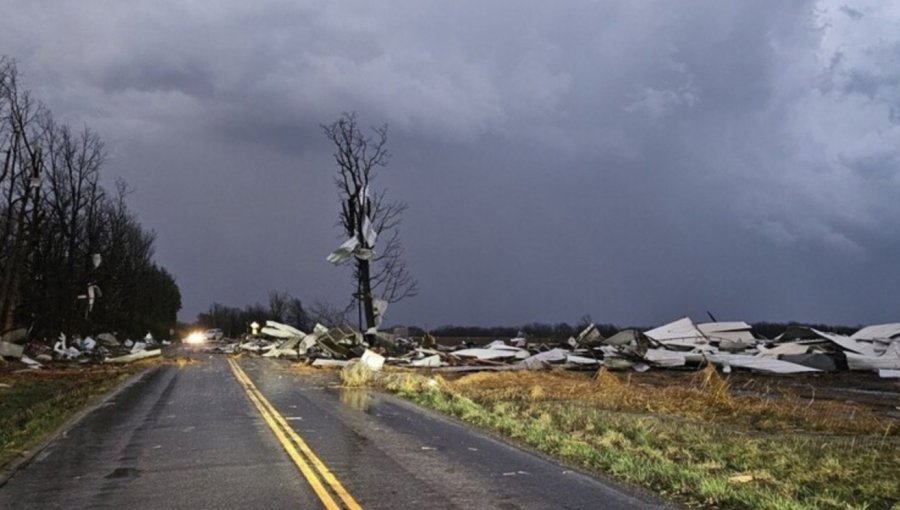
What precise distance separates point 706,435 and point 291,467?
6932 millimetres

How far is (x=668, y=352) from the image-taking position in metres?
34.8

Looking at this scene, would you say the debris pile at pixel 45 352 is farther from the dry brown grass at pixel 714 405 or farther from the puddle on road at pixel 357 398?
the dry brown grass at pixel 714 405

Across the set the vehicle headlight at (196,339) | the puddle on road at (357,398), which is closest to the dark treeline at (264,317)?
the vehicle headlight at (196,339)

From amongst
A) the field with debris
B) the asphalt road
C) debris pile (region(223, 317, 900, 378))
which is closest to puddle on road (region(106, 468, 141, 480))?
the asphalt road

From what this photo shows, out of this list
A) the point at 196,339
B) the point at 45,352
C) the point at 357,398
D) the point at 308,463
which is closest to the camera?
the point at 308,463

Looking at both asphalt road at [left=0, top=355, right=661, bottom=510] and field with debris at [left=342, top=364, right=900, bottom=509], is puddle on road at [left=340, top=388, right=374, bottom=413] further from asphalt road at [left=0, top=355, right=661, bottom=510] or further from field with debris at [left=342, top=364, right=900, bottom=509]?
field with debris at [left=342, top=364, right=900, bottom=509]

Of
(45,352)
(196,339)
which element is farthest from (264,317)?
(45,352)

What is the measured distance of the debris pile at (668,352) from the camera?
31984mm

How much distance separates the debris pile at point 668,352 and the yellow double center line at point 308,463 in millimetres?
14225

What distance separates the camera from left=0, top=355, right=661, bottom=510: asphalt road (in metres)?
7.89

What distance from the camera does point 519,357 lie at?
3906 cm

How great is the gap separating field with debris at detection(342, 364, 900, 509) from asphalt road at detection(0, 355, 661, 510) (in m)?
0.79

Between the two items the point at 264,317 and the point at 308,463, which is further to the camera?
the point at 264,317

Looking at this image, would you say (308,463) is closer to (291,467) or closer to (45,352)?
(291,467)
